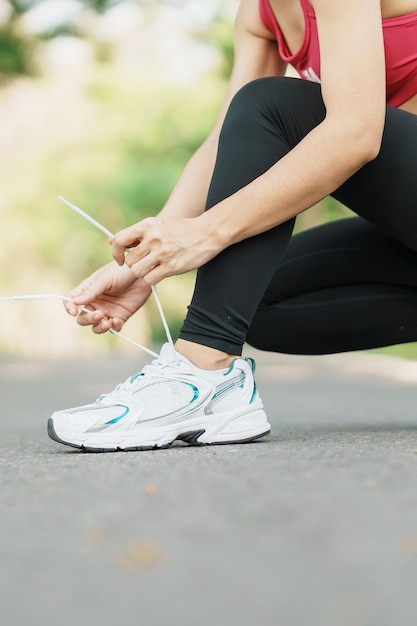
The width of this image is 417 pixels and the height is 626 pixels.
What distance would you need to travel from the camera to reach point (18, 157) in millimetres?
17031

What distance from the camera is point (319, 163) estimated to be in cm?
176

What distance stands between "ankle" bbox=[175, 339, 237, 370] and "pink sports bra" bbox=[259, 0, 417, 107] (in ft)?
2.07

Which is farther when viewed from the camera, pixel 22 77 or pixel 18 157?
pixel 18 157

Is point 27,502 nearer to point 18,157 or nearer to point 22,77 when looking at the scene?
point 22,77

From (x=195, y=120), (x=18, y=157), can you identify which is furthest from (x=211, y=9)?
(x=18, y=157)

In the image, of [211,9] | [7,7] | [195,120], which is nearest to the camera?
[7,7]

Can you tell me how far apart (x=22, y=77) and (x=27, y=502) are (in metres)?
13.1

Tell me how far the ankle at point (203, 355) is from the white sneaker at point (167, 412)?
0.6 inches

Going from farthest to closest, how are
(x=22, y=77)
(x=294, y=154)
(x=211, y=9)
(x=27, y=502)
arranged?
(x=211, y=9)
(x=22, y=77)
(x=294, y=154)
(x=27, y=502)

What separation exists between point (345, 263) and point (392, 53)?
52cm

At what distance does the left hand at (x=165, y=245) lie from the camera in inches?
69.6

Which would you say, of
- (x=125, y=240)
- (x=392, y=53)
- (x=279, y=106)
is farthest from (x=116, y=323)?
(x=392, y=53)

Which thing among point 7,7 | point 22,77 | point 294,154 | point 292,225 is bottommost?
point 292,225

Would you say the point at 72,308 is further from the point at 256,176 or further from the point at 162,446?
the point at 256,176
